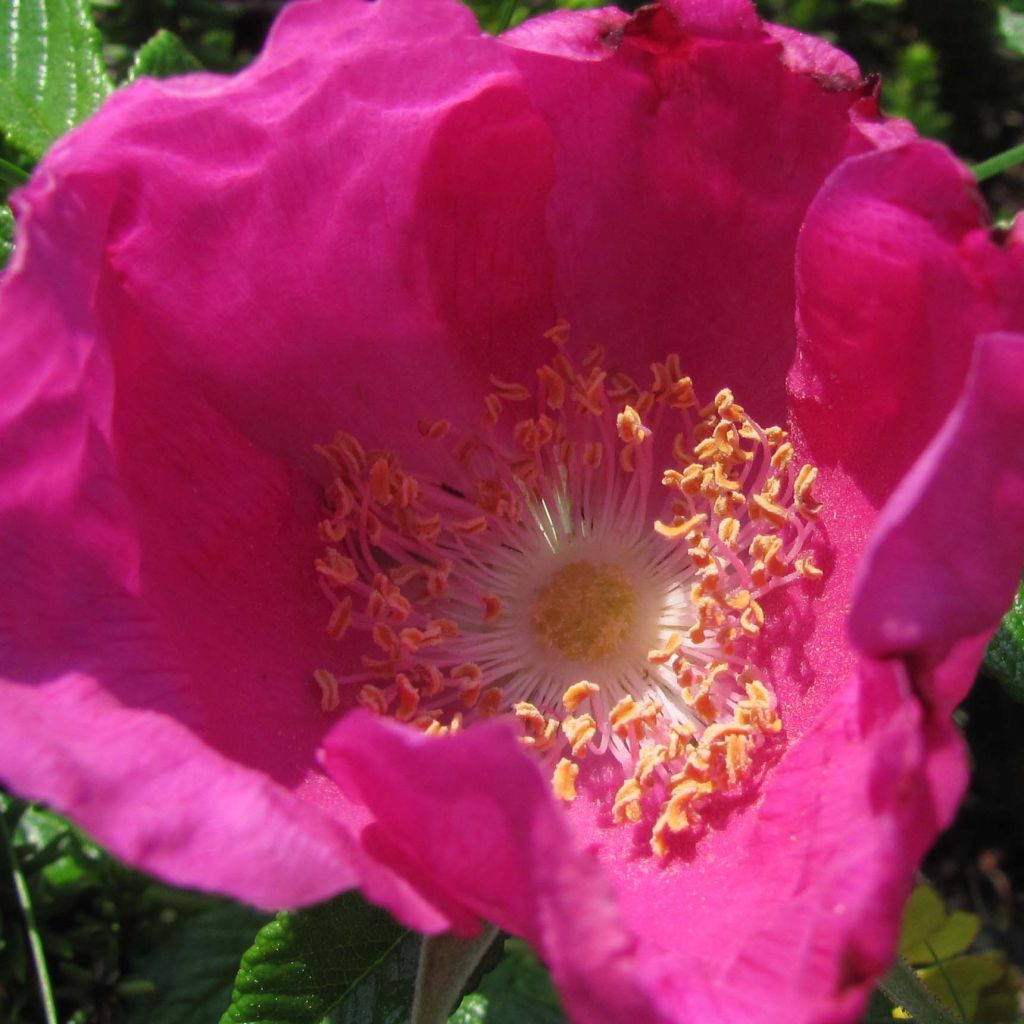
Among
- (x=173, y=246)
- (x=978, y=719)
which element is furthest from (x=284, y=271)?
(x=978, y=719)

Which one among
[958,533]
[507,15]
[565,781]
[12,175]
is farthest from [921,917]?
[12,175]

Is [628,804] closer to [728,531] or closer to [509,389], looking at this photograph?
[728,531]

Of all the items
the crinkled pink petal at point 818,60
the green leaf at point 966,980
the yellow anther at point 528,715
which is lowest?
the green leaf at point 966,980

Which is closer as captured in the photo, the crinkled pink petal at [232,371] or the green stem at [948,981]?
the crinkled pink petal at [232,371]

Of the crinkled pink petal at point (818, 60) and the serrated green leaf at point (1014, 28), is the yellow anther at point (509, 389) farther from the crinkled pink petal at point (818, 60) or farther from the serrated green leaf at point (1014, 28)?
the serrated green leaf at point (1014, 28)

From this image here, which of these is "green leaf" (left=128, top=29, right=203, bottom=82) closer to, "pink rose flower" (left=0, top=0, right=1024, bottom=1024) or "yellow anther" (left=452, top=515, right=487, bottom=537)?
"pink rose flower" (left=0, top=0, right=1024, bottom=1024)

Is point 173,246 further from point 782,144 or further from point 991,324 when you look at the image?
point 991,324

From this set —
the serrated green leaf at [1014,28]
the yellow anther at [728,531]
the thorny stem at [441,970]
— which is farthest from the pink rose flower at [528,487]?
the serrated green leaf at [1014,28]

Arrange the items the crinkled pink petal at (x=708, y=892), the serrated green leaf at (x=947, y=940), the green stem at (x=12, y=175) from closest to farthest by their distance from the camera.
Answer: the crinkled pink petal at (x=708, y=892)
the green stem at (x=12, y=175)
the serrated green leaf at (x=947, y=940)

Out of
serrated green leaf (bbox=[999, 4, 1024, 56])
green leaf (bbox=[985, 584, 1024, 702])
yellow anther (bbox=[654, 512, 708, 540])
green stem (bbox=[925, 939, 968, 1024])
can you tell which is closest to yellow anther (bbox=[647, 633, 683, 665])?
yellow anther (bbox=[654, 512, 708, 540])
